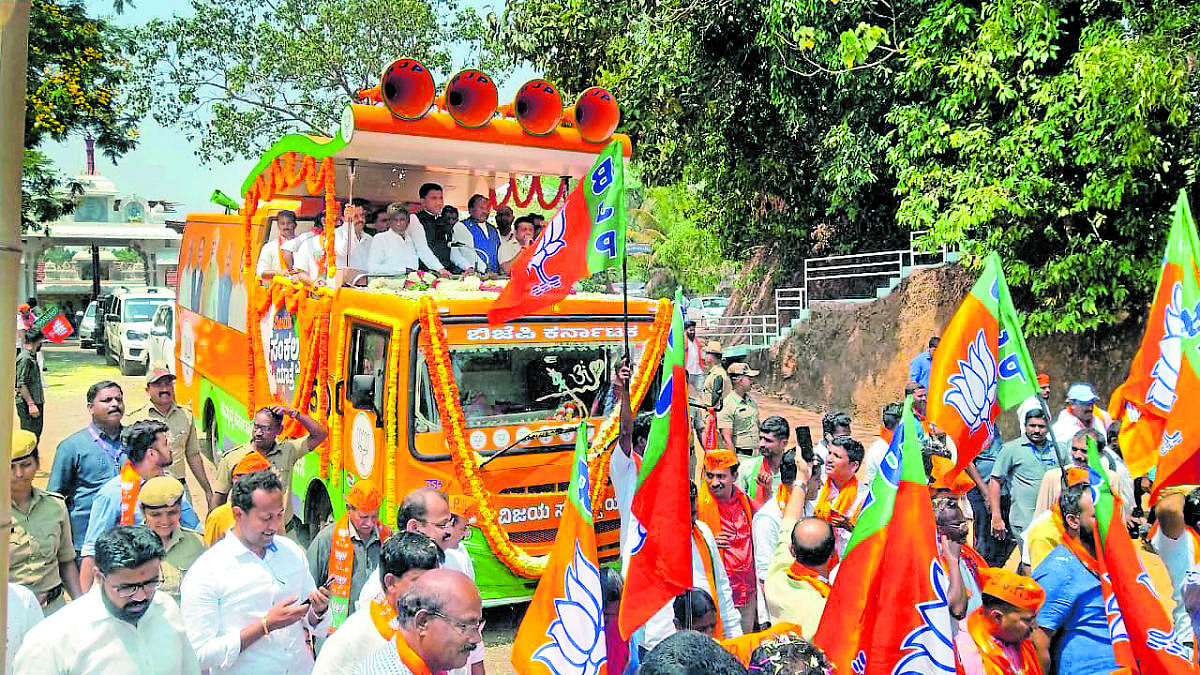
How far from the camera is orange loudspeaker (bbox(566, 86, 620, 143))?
7859mm

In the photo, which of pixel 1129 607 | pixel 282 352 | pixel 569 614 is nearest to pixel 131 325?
pixel 282 352

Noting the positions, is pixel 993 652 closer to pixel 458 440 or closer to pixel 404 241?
pixel 458 440

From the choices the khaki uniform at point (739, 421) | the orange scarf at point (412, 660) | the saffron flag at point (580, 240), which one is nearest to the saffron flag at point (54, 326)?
the khaki uniform at point (739, 421)

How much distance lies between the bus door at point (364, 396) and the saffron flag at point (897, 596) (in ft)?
11.0

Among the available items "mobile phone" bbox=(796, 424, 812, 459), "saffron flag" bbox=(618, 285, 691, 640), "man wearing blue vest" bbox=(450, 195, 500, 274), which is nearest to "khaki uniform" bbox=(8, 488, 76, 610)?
"saffron flag" bbox=(618, 285, 691, 640)

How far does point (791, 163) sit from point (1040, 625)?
14517mm

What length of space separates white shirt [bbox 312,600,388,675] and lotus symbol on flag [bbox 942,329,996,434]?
339 cm

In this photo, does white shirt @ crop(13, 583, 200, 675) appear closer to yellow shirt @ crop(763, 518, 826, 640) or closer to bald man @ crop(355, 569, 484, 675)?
bald man @ crop(355, 569, 484, 675)

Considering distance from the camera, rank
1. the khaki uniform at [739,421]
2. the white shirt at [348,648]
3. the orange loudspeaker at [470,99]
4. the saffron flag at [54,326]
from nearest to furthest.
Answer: the white shirt at [348,648], the orange loudspeaker at [470,99], the khaki uniform at [739,421], the saffron flag at [54,326]

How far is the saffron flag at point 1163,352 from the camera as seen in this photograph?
5.56 metres

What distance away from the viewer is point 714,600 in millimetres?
4699

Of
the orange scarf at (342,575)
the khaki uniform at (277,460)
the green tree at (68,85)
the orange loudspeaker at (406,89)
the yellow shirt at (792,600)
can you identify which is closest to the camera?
the yellow shirt at (792,600)

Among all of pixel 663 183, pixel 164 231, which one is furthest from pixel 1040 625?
pixel 164 231

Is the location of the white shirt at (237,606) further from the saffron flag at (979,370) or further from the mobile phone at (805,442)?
the mobile phone at (805,442)
